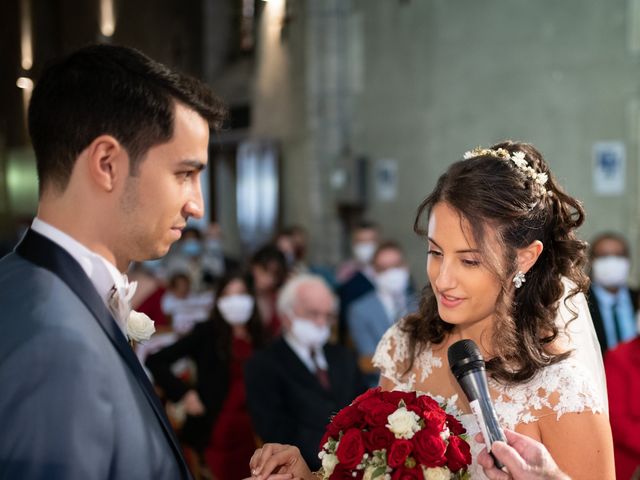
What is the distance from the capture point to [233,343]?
5.24m

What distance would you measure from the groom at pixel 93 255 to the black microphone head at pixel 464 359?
0.59 meters

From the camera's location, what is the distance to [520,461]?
175cm

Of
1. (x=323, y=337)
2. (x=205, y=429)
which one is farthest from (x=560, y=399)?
(x=205, y=429)

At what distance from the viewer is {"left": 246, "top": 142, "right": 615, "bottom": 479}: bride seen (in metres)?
2.20

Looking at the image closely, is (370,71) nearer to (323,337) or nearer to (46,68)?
(323,337)

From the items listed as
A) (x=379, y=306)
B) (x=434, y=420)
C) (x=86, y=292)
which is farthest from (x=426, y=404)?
(x=379, y=306)

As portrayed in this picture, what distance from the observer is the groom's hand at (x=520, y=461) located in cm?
174

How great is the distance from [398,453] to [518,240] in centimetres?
80

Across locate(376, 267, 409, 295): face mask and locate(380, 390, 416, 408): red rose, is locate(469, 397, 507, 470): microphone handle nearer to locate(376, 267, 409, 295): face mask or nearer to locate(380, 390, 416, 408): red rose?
locate(380, 390, 416, 408): red rose

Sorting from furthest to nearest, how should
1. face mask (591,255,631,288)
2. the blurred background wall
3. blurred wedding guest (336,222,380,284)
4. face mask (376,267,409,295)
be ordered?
blurred wedding guest (336,222,380,284), the blurred background wall, face mask (376,267,409,295), face mask (591,255,631,288)

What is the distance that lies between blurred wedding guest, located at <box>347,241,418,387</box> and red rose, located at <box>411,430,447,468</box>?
4.08 meters

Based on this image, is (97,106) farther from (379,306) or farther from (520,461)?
(379,306)

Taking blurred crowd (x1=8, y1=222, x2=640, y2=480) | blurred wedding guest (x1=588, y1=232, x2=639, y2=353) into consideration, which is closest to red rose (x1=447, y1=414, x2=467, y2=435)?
blurred crowd (x1=8, y1=222, x2=640, y2=480)

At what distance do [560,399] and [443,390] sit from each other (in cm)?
38
